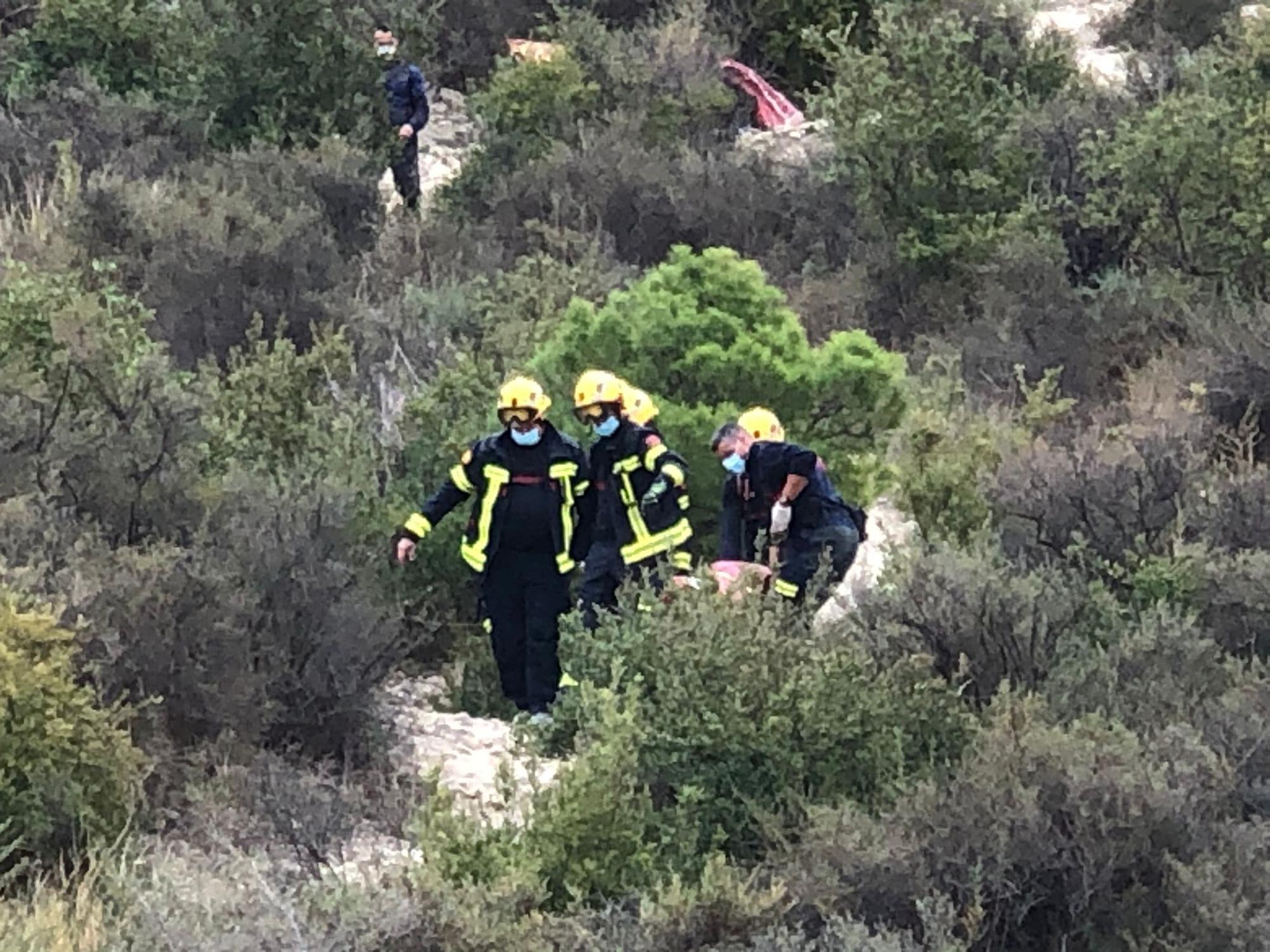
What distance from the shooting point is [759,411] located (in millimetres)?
7566

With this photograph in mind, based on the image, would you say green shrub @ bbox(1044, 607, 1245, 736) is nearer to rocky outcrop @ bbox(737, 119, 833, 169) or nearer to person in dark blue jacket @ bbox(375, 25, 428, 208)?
rocky outcrop @ bbox(737, 119, 833, 169)

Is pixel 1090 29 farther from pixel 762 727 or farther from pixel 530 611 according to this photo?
pixel 762 727

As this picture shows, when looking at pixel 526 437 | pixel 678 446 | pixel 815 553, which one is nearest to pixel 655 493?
pixel 526 437

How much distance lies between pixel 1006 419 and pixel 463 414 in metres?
3.48

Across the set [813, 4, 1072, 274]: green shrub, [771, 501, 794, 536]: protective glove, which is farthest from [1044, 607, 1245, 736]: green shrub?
[813, 4, 1072, 274]: green shrub

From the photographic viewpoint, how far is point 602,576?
7.73 metres

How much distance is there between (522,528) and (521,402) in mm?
551

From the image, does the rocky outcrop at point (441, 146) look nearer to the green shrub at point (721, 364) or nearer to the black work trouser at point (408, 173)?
the black work trouser at point (408, 173)

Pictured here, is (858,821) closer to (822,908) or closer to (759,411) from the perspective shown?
(822,908)

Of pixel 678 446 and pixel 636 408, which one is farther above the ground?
pixel 636 408

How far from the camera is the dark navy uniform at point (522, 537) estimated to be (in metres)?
7.62

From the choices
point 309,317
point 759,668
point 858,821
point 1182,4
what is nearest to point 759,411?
point 759,668

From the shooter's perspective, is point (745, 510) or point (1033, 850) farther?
point (745, 510)

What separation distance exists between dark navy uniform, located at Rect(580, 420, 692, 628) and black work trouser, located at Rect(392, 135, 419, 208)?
8.91m
